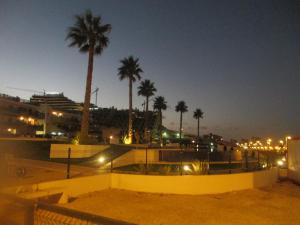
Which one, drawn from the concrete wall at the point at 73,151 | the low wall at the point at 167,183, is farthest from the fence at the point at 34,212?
the concrete wall at the point at 73,151

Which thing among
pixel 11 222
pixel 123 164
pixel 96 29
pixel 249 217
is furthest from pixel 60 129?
pixel 11 222

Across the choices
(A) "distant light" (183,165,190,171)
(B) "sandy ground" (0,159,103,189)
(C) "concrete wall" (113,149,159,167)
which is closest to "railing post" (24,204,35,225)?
(B) "sandy ground" (0,159,103,189)

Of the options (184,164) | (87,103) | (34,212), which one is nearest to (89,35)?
(87,103)

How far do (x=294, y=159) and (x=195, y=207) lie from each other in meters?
12.8

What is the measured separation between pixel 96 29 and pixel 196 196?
19.8 metres

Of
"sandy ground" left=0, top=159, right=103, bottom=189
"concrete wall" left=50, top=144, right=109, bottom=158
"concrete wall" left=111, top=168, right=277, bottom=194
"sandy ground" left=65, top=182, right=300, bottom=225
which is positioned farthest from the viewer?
"concrete wall" left=50, top=144, right=109, bottom=158

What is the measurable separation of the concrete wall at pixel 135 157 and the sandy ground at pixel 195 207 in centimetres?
600

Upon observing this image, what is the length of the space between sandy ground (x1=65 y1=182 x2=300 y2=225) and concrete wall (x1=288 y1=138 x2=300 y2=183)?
20.6 ft

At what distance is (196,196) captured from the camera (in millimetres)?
15516

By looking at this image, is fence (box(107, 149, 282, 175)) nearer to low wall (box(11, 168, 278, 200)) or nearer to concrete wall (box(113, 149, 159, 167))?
concrete wall (box(113, 149, 159, 167))

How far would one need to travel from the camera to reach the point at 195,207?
1327cm

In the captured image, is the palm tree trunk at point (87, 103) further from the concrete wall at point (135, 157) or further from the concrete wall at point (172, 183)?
the concrete wall at point (172, 183)

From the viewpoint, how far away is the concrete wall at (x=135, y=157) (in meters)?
21.5

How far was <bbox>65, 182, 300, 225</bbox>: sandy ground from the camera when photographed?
11.4 meters
